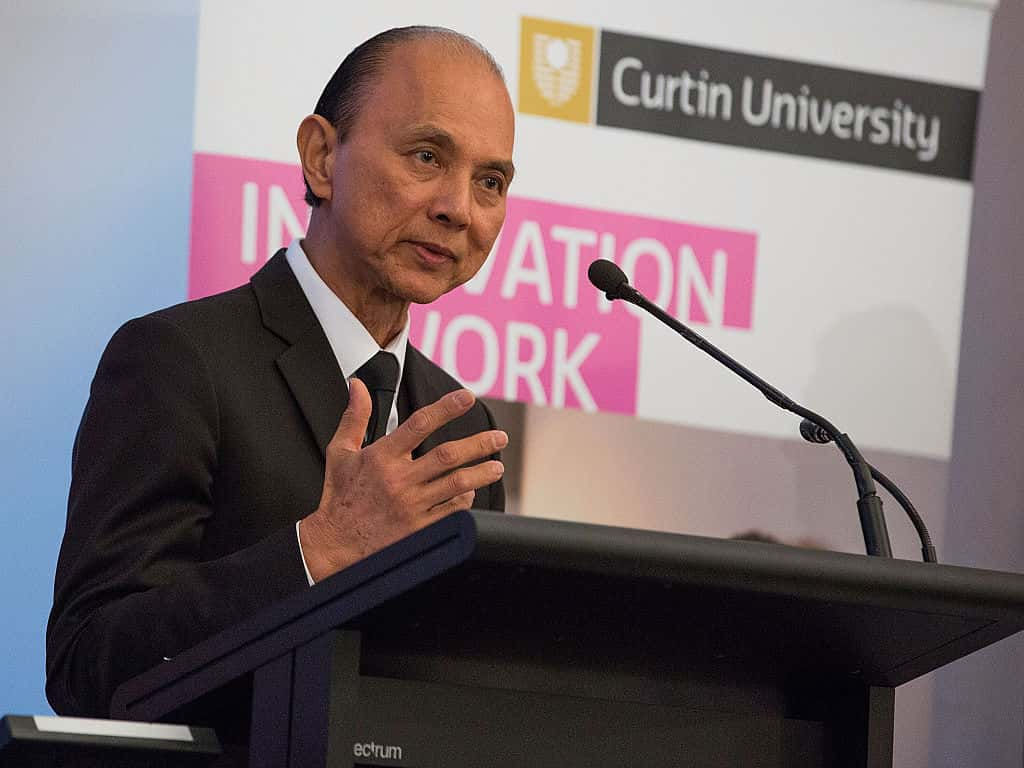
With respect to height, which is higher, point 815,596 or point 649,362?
point 649,362

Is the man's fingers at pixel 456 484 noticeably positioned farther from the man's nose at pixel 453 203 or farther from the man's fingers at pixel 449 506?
the man's nose at pixel 453 203

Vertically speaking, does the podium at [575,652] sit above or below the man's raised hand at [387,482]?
below

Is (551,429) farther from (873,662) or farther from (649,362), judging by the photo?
(873,662)

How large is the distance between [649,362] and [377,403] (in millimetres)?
1600

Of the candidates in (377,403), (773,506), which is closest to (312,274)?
(377,403)

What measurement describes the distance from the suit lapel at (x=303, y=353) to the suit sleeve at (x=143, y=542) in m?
0.14

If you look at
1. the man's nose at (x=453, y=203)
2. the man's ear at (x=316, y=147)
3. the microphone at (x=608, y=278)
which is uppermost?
the man's ear at (x=316, y=147)

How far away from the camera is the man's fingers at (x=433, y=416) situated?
1.36 metres

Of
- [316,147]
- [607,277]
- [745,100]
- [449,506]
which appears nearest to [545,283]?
[745,100]

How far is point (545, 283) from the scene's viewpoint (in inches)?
145

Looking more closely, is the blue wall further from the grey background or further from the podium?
the podium

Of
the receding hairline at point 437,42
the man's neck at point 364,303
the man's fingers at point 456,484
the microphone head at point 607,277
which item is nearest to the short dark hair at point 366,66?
the receding hairline at point 437,42

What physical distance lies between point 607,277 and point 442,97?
428 millimetres

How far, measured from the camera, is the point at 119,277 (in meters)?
3.28
